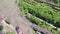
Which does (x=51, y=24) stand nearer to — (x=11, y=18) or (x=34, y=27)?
(x=34, y=27)

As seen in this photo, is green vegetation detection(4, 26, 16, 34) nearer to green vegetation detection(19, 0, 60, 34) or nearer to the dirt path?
the dirt path

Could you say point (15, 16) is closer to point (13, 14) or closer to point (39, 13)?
point (13, 14)

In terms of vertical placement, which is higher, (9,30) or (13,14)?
(13,14)

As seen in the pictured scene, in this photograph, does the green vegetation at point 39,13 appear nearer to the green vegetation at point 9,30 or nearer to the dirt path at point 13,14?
the dirt path at point 13,14

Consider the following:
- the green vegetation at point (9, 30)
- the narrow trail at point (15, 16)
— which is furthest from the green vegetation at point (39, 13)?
the green vegetation at point (9, 30)

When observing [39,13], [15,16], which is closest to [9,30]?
[15,16]

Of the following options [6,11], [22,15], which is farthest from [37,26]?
[6,11]

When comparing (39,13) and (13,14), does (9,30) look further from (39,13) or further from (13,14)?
(39,13)
